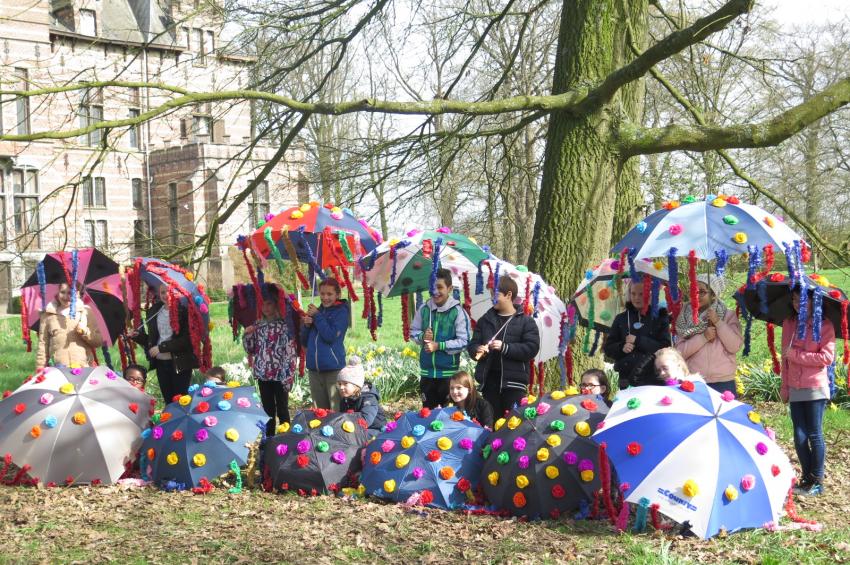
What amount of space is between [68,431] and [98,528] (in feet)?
4.29

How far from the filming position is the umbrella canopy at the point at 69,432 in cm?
652

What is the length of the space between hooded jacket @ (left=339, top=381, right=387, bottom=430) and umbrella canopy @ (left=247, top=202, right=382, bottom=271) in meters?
1.28

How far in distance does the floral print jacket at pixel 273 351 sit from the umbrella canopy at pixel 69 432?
1215 mm

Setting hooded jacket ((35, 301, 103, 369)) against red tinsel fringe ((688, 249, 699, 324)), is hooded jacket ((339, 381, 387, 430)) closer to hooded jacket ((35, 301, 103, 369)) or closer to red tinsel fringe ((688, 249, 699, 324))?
red tinsel fringe ((688, 249, 699, 324))

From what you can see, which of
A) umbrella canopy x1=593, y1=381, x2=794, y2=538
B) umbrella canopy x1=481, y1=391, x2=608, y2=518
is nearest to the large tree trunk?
umbrella canopy x1=481, y1=391, x2=608, y2=518

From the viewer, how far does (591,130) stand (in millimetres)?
8531

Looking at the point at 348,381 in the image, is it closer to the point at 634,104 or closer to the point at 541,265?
the point at 541,265

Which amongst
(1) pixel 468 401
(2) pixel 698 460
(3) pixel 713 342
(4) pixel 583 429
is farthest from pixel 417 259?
(2) pixel 698 460

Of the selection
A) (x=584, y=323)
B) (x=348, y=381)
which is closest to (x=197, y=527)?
(x=348, y=381)

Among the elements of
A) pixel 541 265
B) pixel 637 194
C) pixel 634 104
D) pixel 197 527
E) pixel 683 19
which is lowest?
pixel 197 527

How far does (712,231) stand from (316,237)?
3343 mm

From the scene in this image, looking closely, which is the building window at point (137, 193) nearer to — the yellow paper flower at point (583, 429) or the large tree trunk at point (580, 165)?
the large tree trunk at point (580, 165)

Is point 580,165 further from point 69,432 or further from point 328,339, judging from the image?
point 69,432

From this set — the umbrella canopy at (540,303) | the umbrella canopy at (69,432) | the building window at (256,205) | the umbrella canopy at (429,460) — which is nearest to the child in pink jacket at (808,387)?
the umbrella canopy at (540,303)
